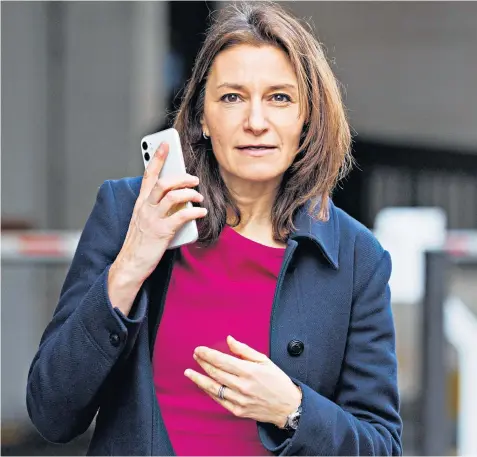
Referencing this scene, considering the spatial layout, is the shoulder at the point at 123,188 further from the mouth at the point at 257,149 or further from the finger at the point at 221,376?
the finger at the point at 221,376

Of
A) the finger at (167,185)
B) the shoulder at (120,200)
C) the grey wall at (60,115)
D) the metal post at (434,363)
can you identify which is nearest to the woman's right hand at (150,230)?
the finger at (167,185)

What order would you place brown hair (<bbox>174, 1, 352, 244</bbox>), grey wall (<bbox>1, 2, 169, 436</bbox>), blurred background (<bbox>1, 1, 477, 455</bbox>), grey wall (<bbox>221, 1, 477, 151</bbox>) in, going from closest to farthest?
brown hair (<bbox>174, 1, 352, 244</bbox>) → blurred background (<bbox>1, 1, 477, 455</bbox>) → grey wall (<bbox>1, 2, 169, 436</bbox>) → grey wall (<bbox>221, 1, 477, 151</bbox>)

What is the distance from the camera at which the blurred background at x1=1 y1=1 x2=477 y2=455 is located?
13.0ft

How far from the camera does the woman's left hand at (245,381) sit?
1315mm

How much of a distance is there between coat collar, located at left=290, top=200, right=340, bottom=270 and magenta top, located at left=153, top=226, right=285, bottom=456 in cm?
10

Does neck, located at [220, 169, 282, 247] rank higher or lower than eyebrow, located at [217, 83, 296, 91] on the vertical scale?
lower

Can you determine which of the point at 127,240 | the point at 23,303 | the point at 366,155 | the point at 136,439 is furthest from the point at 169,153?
the point at 366,155

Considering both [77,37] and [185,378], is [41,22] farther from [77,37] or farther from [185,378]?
[185,378]

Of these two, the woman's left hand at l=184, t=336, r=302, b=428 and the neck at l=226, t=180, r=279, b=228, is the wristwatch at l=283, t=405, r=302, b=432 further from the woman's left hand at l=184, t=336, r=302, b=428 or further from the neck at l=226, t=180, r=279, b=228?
the neck at l=226, t=180, r=279, b=228

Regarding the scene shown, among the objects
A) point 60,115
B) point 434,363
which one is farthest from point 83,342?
point 60,115

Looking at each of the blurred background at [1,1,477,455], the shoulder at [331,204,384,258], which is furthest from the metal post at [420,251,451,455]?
the shoulder at [331,204,384,258]

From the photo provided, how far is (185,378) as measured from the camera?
1439 mm

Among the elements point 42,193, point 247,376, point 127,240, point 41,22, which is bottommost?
Result: point 42,193

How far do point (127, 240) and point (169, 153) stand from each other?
0.15 meters
